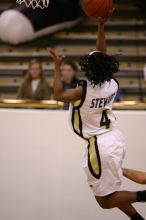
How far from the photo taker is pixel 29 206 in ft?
16.0

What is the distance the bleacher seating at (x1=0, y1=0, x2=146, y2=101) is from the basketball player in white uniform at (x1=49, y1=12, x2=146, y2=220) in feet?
11.7

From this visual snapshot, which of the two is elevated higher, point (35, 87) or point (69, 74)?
point (69, 74)

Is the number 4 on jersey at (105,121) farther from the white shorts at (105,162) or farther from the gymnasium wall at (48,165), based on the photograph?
the gymnasium wall at (48,165)

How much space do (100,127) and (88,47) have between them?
3881mm

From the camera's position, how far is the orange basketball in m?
4.07

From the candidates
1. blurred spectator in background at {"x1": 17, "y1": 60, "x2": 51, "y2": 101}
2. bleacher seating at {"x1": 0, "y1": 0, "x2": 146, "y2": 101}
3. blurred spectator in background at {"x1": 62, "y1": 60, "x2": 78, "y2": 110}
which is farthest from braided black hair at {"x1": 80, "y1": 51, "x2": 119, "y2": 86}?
bleacher seating at {"x1": 0, "y1": 0, "x2": 146, "y2": 101}

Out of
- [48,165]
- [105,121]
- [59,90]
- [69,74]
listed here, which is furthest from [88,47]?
[59,90]

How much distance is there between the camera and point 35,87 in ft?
19.4

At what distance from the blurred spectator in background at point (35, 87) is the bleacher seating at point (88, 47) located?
1562 millimetres

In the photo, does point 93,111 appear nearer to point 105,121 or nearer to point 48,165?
point 105,121

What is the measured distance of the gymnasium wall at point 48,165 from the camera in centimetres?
479

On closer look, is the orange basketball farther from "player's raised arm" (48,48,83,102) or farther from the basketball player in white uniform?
"player's raised arm" (48,48,83,102)

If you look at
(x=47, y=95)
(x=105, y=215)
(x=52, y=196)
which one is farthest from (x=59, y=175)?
(x=47, y=95)

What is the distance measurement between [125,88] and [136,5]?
1.23 meters
